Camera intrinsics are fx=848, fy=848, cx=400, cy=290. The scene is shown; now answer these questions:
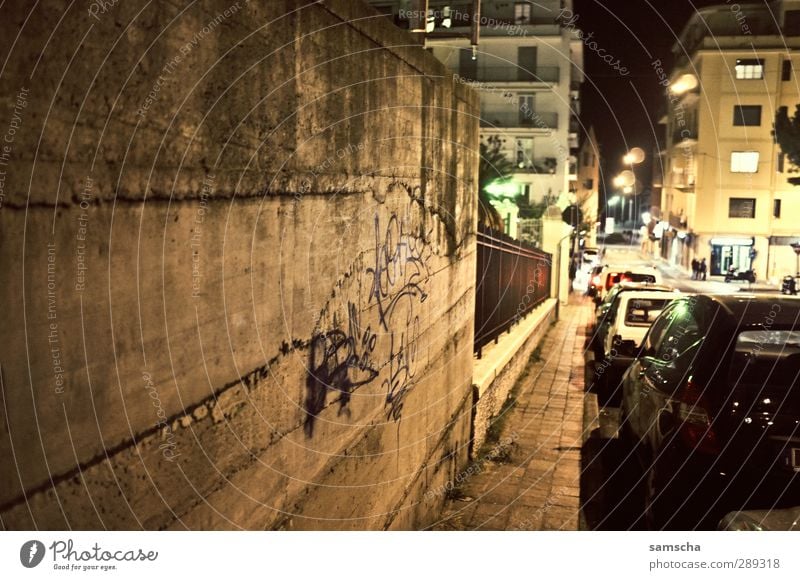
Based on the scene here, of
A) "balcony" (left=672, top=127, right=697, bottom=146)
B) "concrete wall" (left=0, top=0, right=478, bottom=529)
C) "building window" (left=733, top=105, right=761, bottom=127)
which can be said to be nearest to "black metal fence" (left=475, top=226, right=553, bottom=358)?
"concrete wall" (left=0, top=0, right=478, bottom=529)

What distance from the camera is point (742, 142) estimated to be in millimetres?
39312

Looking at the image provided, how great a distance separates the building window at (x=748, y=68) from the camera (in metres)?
39.0

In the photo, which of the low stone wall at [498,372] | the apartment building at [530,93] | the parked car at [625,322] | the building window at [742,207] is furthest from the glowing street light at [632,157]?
the building window at [742,207]

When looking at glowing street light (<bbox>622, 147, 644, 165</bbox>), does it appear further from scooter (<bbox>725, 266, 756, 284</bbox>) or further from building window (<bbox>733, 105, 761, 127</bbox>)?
building window (<bbox>733, 105, 761, 127</bbox>)

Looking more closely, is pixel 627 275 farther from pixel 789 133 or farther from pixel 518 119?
pixel 518 119

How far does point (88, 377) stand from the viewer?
221 cm

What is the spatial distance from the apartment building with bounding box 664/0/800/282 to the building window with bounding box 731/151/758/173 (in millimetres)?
47

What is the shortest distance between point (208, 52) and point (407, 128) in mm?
2457

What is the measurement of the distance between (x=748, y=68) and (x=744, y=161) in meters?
4.35

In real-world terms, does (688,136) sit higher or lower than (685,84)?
lower

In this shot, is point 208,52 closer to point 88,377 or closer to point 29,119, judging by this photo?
point 29,119

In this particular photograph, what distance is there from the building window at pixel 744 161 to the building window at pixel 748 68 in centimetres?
349

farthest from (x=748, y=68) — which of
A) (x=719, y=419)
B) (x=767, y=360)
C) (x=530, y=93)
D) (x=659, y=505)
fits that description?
(x=719, y=419)

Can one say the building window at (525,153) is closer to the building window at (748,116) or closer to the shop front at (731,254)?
the building window at (748,116)
